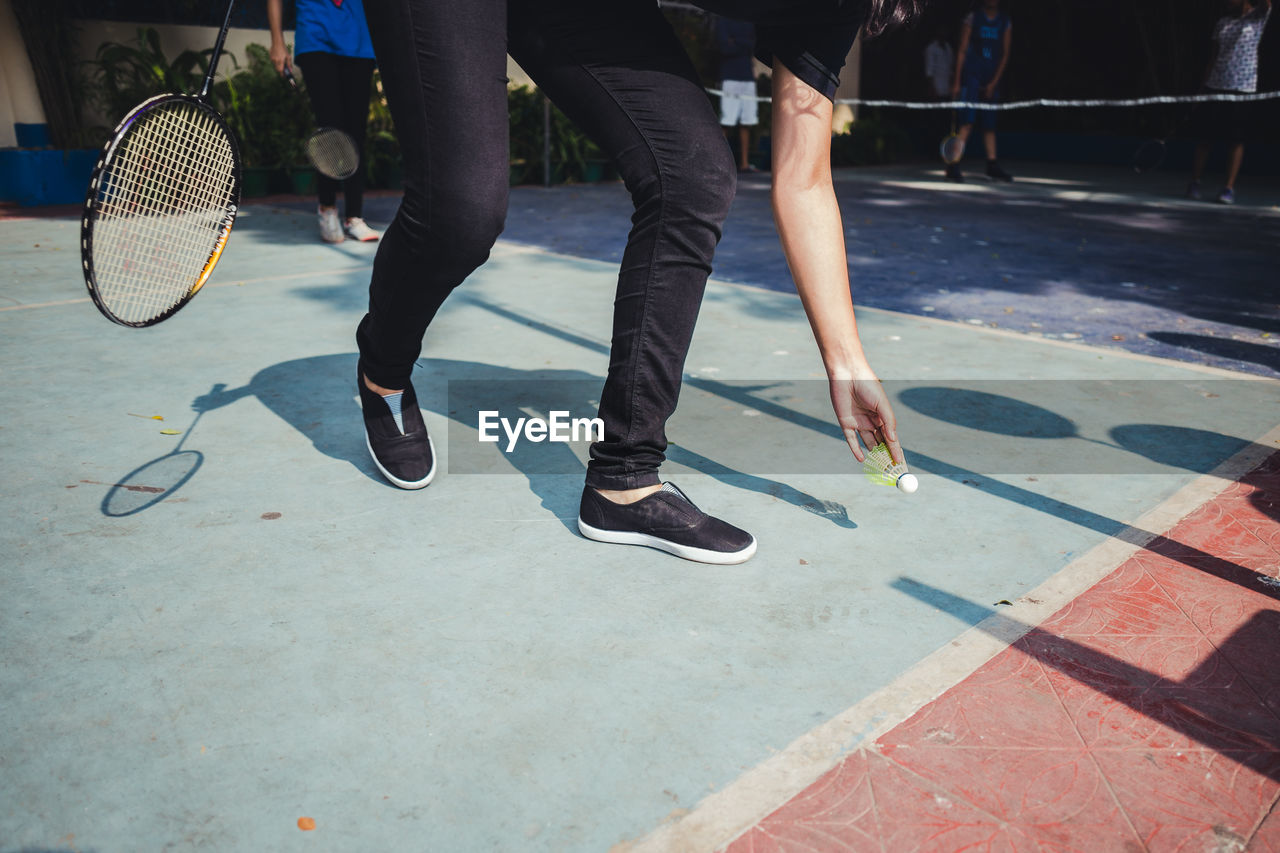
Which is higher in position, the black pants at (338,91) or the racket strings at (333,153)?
the black pants at (338,91)

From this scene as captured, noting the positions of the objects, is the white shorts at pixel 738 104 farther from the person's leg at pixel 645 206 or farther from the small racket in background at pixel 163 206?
the person's leg at pixel 645 206

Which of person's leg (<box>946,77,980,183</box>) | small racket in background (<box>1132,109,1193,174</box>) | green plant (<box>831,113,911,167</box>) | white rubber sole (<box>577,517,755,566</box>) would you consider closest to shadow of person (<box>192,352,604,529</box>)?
white rubber sole (<box>577,517,755,566</box>)

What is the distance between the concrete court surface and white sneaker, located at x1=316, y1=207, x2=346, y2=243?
9.41 ft

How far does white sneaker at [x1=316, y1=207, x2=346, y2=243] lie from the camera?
6402 millimetres

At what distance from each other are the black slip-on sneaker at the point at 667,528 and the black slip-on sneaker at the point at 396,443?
0.53m

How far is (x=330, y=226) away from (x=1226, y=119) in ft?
41.2

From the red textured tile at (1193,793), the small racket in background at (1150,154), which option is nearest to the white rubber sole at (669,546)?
the red textured tile at (1193,793)

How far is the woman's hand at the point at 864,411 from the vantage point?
5.91 feet

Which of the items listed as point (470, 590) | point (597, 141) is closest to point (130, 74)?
point (597, 141)

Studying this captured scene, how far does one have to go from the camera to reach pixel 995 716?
1.59 metres

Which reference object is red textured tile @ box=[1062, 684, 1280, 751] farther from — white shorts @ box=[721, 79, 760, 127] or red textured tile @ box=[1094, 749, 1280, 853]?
white shorts @ box=[721, 79, 760, 127]

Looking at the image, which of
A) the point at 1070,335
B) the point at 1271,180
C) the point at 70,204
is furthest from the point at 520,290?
the point at 1271,180

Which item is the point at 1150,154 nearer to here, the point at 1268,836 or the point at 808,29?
the point at 808,29

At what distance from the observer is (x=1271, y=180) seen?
482 inches
